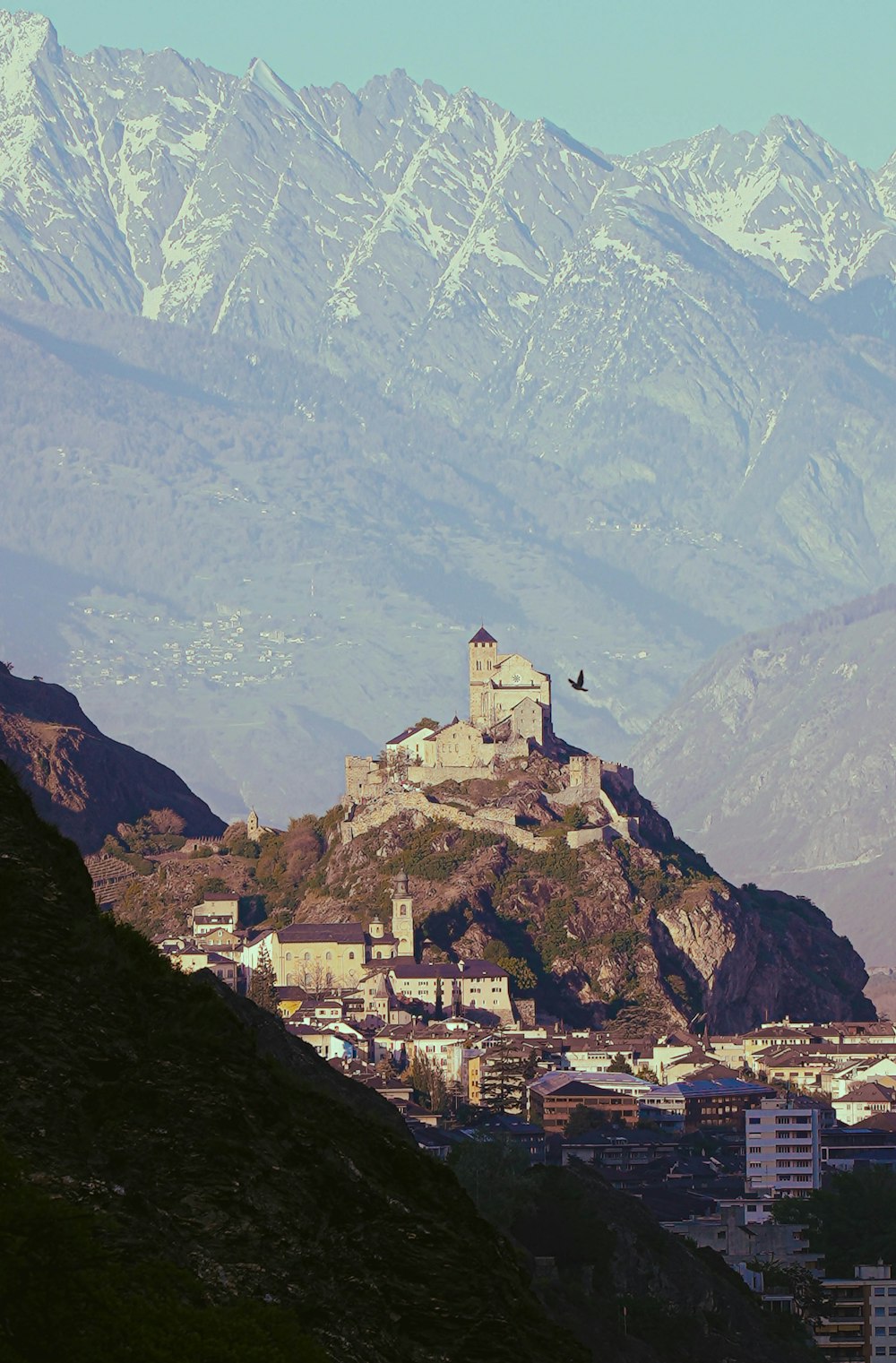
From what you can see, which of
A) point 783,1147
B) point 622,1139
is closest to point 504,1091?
point 622,1139

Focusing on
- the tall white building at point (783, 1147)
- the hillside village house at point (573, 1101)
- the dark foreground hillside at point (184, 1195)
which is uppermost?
the hillside village house at point (573, 1101)

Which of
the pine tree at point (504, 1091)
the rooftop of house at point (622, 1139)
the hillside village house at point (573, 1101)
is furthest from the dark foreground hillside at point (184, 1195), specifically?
the pine tree at point (504, 1091)

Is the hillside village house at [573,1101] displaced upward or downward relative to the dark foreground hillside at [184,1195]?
upward

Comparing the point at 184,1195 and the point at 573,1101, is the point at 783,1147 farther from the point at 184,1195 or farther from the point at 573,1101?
the point at 184,1195

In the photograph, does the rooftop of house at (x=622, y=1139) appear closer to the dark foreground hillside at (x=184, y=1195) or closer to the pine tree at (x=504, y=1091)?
the pine tree at (x=504, y=1091)

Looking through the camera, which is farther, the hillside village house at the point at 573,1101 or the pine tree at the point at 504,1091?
the pine tree at the point at 504,1091

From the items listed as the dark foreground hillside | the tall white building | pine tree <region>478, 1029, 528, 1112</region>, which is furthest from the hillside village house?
the dark foreground hillside

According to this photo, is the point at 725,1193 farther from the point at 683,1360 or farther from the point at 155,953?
the point at 155,953
